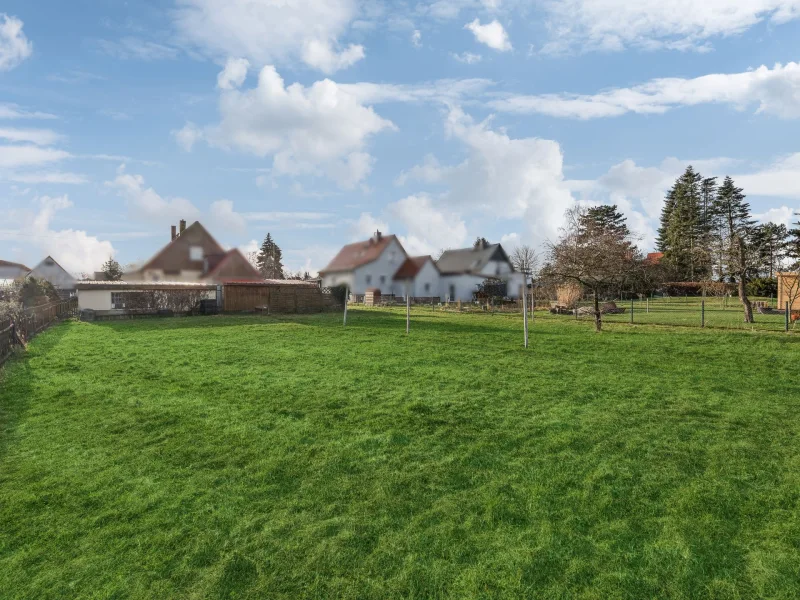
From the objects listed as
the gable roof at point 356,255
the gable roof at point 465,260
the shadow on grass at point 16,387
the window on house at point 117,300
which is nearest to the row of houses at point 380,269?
the gable roof at point 356,255

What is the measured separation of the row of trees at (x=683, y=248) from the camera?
25.5 meters

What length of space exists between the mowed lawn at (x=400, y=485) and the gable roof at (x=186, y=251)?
282 centimetres

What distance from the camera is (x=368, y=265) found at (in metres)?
6.77

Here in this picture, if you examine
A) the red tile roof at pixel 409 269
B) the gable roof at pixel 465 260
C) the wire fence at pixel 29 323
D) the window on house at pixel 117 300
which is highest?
the gable roof at pixel 465 260

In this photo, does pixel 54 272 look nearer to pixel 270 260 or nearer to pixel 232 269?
pixel 270 260

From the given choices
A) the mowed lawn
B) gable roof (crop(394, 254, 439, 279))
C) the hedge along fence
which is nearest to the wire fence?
Answer: the mowed lawn

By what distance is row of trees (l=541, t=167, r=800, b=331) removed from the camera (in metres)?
25.5

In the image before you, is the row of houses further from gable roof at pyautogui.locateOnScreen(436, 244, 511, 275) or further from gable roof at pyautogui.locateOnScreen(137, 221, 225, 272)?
gable roof at pyautogui.locateOnScreen(137, 221, 225, 272)

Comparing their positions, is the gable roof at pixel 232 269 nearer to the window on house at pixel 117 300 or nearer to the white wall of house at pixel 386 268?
the white wall of house at pixel 386 268

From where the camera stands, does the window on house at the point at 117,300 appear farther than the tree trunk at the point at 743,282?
Yes

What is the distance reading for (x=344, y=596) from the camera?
13.1 ft

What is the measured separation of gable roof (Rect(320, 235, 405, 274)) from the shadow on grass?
574 centimetres

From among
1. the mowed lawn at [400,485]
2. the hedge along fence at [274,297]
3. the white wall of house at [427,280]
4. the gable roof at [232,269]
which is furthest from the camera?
the hedge along fence at [274,297]

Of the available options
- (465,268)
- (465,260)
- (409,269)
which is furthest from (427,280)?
(465,260)
